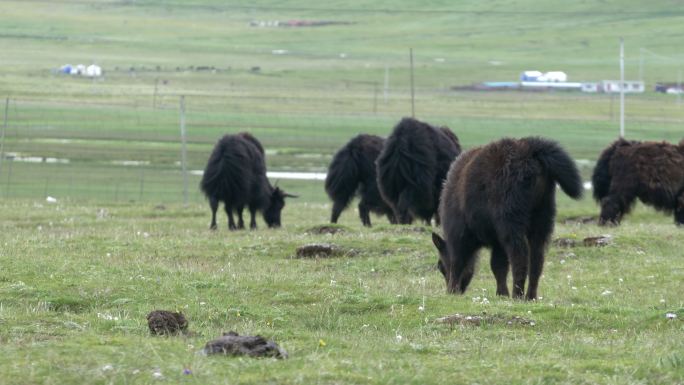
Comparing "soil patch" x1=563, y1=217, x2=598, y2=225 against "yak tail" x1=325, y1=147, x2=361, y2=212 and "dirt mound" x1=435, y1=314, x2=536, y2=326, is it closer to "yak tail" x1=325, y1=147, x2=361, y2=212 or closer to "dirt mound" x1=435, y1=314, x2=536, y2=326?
"yak tail" x1=325, y1=147, x2=361, y2=212

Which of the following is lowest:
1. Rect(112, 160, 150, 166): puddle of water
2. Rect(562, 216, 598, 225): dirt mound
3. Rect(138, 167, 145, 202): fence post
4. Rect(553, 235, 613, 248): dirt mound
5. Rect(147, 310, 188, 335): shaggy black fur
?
Rect(112, 160, 150, 166): puddle of water

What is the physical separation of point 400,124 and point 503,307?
31.3ft

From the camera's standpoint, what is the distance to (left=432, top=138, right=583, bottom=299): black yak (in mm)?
11438

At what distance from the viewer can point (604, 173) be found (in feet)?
73.6

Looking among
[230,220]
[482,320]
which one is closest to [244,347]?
[482,320]

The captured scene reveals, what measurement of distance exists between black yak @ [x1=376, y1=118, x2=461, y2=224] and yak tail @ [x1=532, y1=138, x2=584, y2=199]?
813cm

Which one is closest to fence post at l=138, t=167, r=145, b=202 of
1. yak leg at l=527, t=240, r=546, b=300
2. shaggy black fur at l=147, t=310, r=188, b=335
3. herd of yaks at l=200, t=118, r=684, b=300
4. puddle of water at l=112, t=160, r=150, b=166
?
puddle of water at l=112, t=160, r=150, b=166

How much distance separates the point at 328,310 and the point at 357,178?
12112mm

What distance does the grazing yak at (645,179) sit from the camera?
21422 mm

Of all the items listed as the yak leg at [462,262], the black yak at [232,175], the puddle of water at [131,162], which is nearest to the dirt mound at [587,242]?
the yak leg at [462,262]

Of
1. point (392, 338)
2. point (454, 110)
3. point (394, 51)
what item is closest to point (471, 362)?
point (392, 338)

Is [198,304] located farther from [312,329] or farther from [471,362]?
[471,362]

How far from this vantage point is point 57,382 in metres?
7.31

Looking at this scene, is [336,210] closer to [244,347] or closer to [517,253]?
[517,253]
